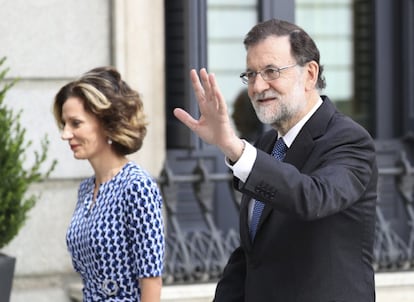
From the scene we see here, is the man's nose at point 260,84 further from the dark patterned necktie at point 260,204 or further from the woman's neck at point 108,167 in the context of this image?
the woman's neck at point 108,167

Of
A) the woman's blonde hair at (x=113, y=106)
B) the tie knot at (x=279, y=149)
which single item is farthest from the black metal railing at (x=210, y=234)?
the tie knot at (x=279, y=149)

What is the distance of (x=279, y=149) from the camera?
392 cm

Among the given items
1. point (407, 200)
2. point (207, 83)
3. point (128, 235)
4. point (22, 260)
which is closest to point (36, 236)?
point (22, 260)

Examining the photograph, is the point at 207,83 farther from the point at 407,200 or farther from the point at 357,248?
the point at 407,200

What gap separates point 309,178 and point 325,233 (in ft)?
1.05

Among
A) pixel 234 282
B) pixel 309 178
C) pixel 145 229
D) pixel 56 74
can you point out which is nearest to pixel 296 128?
pixel 309 178

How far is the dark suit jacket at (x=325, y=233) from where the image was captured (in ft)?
11.6

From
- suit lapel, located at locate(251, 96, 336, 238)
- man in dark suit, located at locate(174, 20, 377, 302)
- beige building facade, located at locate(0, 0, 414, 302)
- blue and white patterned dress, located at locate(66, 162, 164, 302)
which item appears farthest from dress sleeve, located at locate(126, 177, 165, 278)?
beige building facade, located at locate(0, 0, 414, 302)

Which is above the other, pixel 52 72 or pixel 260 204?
pixel 52 72

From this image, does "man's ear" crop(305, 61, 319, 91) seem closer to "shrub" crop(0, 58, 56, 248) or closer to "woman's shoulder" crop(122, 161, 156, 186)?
"woman's shoulder" crop(122, 161, 156, 186)

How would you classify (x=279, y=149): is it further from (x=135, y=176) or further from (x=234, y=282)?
(x=135, y=176)

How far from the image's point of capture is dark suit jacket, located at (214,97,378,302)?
3545 mm

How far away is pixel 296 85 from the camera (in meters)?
3.69

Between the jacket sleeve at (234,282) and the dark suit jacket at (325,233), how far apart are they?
0.27 m
